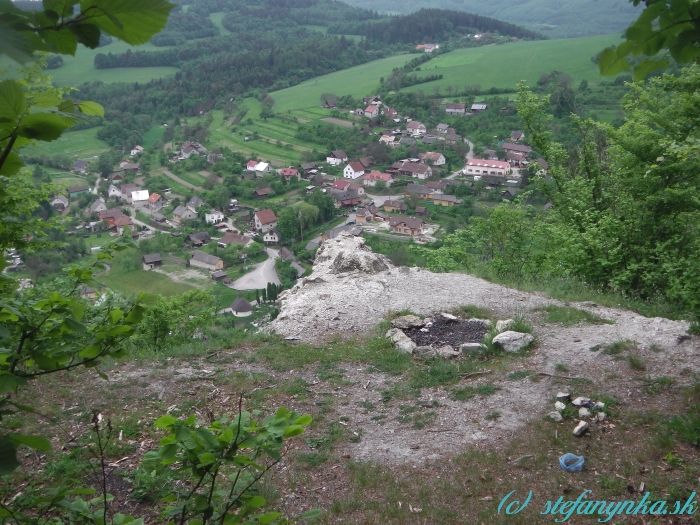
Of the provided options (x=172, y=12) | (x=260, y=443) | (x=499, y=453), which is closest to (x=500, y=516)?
(x=499, y=453)

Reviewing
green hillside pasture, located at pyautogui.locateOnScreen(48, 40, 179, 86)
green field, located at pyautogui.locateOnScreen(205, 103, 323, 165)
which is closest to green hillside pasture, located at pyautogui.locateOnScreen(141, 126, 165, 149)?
green field, located at pyautogui.locateOnScreen(205, 103, 323, 165)

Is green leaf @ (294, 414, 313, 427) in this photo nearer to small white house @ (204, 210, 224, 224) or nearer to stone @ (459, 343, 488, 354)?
stone @ (459, 343, 488, 354)

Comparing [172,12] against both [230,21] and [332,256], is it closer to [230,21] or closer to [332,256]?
[332,256]

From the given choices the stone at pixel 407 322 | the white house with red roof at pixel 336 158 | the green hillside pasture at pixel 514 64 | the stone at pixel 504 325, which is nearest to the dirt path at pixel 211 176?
the white house with red roof at pixel 336 158

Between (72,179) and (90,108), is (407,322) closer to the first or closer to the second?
(90,108)

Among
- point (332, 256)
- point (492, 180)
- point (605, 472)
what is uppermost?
point (605, 472)

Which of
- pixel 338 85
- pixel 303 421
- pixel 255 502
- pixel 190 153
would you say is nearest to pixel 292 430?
pixel 303 421
